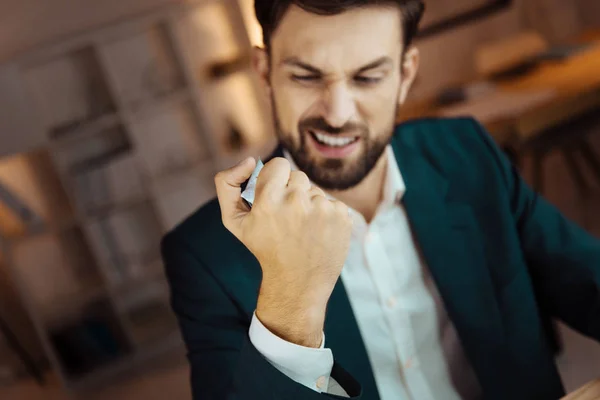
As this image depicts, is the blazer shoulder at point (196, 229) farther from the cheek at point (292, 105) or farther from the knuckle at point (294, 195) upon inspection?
the knuckle at point (294, 195)

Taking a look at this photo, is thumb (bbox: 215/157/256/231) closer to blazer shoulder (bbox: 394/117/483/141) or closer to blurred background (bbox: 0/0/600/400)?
blazer shoulder (bbox: 394/117/483/141)

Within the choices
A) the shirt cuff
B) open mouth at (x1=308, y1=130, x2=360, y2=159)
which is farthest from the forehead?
the shirt cuff

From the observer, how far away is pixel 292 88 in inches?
30.5

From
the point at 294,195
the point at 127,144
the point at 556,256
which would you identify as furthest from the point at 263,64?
the point at 127,144

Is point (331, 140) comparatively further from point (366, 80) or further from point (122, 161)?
point (122, 161)

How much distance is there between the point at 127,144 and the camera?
2.97 metres

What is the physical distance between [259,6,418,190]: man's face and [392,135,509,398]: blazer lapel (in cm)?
21

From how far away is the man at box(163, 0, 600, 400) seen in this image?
0.74m

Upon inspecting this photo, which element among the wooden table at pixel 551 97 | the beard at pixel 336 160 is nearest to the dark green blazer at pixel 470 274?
the beard at pixel 336 160

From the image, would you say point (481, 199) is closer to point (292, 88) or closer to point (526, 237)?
point (526, 237)

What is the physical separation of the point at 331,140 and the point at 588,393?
0.50 m

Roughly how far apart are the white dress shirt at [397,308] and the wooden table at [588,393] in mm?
250

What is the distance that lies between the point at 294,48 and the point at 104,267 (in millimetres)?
2396

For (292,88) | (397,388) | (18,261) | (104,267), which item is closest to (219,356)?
(397,388)
